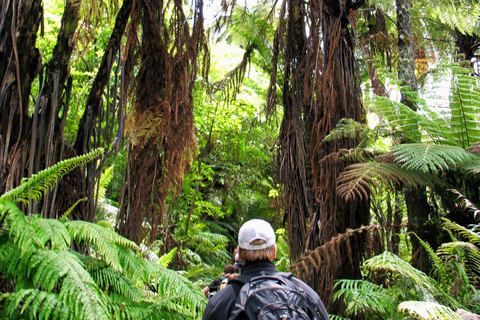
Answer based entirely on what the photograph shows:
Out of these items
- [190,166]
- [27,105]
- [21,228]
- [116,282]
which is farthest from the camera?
[190,166]

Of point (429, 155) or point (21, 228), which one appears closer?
point (21, 228)

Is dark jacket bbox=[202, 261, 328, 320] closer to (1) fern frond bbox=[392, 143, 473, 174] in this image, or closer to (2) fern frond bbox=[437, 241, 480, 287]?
(1) fern frond bbox=[392, 143, 473, 174]

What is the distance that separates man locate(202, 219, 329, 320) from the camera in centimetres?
133

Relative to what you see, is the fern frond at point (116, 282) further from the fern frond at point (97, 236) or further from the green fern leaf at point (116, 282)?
the fern frond at point (97, 236)

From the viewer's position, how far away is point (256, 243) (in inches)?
58.6

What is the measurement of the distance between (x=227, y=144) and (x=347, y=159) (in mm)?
6332

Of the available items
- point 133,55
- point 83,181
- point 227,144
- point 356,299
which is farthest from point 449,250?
point 227,144

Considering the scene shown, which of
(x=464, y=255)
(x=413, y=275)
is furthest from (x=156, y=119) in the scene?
(x=464, y=255)

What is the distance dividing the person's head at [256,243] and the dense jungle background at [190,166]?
54cm

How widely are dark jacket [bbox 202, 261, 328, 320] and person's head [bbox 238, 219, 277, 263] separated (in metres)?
0.03

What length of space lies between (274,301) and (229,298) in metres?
0.22

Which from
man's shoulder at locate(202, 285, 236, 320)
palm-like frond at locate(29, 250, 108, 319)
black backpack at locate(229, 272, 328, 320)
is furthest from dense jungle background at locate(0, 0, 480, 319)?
black backpack at locate(229, 272, 328, 320)

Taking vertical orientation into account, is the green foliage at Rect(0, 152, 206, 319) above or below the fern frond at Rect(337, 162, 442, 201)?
below

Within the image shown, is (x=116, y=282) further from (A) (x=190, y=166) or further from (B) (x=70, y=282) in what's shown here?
(A) (x=190, y=166)
